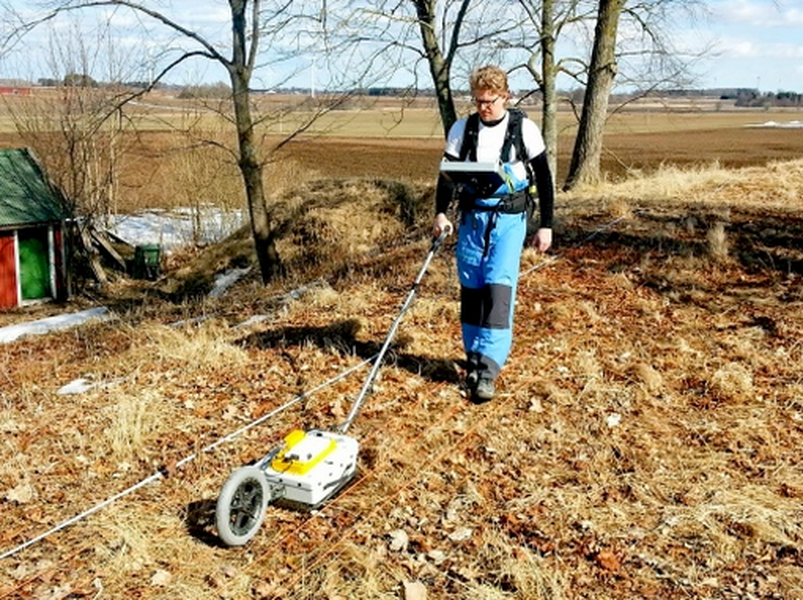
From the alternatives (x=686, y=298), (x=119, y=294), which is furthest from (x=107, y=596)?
(x=119, y=294)

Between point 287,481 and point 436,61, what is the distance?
12087 mm

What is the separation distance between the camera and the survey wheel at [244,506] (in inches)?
151

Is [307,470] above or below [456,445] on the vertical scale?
above

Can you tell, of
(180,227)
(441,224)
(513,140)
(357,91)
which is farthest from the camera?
(180,227)

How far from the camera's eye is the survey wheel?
3.84 meters

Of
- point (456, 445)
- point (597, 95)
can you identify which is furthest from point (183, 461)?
point (597, 95)

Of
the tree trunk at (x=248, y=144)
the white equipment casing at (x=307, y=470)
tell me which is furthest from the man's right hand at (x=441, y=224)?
the tree trunk at (x=248, y=144)

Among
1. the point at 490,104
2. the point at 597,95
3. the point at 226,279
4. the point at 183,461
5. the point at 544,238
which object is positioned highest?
the point at 597,95

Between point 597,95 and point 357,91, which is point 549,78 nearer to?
point 597,95

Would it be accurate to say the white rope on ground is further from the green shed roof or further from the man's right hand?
the green shed roof

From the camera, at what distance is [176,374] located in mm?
6461

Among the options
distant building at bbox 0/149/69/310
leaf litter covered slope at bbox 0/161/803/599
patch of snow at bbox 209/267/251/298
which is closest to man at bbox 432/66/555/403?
leaf litter covered slope at bbox 0/161/803/599

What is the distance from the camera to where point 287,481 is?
4.21 meters

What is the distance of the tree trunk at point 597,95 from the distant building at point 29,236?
1661 centimetres
